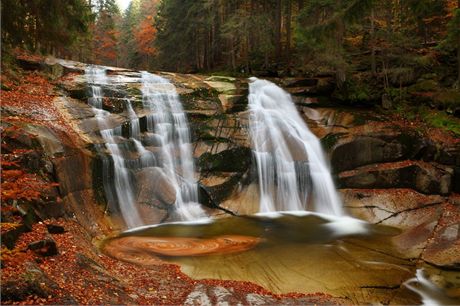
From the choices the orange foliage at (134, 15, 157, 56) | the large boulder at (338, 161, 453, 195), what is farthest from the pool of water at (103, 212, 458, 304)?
the orange foliage at (134, 15, 157, 56)

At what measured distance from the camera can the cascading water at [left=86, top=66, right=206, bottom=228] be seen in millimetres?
12898

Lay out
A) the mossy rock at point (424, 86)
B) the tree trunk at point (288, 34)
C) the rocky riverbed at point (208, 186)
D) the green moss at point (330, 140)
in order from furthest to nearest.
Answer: the tree trunk at point (288, 34) → the mossy rock at point (424, 86) → the green moss at point (330, 140) → the rocky riverbed at point (208, 186)

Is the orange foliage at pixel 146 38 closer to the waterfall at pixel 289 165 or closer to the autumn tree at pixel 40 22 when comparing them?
the waterfall at pixel 289 165

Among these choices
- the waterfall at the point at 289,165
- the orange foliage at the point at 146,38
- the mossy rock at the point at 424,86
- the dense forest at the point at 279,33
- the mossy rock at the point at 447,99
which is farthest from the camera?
the orange foliage at the point at 146,38

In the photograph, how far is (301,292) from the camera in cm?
802

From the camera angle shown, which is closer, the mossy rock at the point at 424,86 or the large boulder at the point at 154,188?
the large boulder at the point at 154,188

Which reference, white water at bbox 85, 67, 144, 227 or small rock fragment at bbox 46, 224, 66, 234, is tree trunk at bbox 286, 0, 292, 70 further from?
small rock fragment at bbox 46, 224, 66, 234

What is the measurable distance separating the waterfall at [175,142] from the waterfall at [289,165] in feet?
8.75

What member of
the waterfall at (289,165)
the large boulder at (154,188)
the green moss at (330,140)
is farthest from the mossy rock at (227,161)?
the green moss at (330,140)

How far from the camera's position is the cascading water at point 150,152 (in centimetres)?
1290

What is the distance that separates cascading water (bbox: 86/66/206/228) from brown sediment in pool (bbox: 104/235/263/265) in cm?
179

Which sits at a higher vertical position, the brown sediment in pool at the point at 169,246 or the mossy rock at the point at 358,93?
the mossy rock at the point at 358,93

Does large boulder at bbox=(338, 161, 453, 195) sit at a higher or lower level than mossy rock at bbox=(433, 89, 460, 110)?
lower

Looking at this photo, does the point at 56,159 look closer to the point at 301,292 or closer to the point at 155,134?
the point at 155,134
